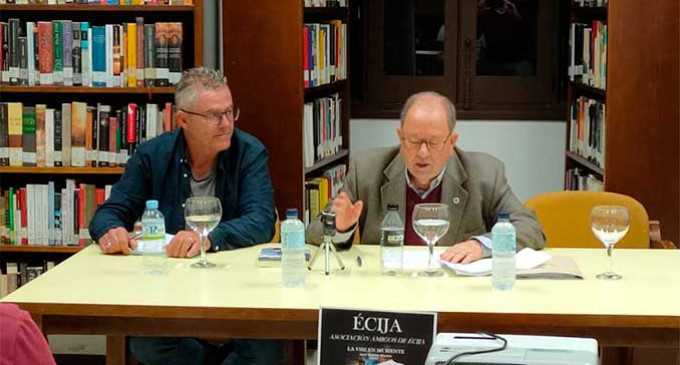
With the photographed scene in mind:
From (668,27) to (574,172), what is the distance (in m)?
1.42

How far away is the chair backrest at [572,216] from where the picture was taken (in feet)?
12.7

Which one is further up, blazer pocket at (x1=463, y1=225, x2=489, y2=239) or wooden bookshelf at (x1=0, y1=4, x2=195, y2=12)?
wooden bookshelf at (x1=0, y1=4, x2=195, y2=12)

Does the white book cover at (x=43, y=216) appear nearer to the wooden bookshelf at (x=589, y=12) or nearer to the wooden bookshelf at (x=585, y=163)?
the wooden bookshelf at (x=585, y=163)

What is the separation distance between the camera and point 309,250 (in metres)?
3.32

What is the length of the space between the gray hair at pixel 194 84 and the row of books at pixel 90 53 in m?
0.69

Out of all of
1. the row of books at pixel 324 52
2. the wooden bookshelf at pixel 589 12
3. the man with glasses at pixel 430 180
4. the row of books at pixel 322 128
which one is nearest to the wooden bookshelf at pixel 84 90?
the row of books at pixel 324 52

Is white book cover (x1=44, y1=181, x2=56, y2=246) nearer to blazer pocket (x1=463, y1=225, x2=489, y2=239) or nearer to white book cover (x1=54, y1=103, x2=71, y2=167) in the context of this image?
white book cover (x1=54, y1=103, x2=71, y2=167)

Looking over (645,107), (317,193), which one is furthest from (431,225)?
(317,193)

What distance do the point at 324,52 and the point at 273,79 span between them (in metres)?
0.81

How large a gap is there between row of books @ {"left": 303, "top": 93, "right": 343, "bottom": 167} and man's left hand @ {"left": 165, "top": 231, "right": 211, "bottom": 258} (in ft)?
5.80

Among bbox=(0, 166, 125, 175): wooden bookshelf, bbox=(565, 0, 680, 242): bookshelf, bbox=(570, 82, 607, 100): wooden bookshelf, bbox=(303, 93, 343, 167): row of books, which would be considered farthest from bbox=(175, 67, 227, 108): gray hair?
bbox=(570, 82, 607, 100): wooden bookshelf

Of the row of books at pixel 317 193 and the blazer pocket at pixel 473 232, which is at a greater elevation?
the blazer pocket at pixel 473 232

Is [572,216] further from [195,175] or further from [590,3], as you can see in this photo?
[590,3]

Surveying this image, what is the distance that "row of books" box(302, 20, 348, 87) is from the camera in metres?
5.02
